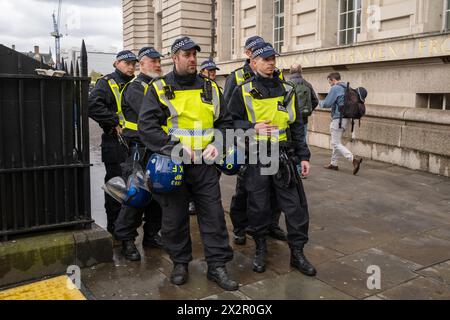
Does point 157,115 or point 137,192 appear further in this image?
point 137,192

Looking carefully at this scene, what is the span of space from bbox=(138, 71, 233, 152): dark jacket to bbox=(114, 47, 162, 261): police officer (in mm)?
635

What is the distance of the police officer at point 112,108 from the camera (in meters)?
4.95

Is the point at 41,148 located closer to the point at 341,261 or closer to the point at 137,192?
the point at 137,192

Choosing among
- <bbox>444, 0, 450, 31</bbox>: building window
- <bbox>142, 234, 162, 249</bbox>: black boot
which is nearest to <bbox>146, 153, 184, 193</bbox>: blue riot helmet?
<bbox>142, 234, 162, 249</bbox>: black boot

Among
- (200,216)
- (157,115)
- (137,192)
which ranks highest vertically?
(157,115)

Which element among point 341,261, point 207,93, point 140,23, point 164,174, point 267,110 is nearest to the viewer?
point 164,174

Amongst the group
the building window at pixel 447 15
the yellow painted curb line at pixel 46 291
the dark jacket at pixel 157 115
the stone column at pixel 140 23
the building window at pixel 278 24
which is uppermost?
the stone column at pixel 140 23

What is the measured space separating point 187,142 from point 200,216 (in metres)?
0.66

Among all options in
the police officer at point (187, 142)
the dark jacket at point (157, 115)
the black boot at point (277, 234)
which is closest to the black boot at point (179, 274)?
the police officer at point (187, 142)

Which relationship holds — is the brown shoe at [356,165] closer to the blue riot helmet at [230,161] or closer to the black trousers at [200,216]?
the blue riot helmet at [230,161]

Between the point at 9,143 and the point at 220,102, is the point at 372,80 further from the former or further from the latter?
the point at 9,143

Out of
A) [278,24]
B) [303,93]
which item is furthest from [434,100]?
[278,24]

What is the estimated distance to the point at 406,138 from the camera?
29.3ft

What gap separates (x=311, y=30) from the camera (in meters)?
15.3
